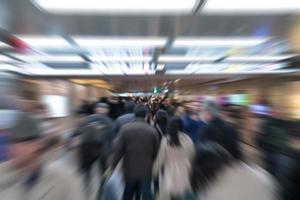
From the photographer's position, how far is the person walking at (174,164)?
3.53 m

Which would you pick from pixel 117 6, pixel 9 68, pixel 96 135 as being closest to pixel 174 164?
pixel 96 135

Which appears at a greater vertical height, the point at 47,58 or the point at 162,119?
the point at 47,58

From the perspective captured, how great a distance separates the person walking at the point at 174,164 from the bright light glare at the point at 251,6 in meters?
1.61

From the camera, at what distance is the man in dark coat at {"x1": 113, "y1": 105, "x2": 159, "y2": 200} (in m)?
3.06

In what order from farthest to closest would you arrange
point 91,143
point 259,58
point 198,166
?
1. point 259,58
2. point 91,143
3. point 198,166

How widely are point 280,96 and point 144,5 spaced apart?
21.8 feet

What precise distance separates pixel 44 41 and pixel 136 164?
1.73 meters

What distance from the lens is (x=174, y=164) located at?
517cm

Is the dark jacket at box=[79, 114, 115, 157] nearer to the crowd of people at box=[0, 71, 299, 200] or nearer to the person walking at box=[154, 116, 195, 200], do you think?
the crowd of people at box=[0, 71, 299, 200]

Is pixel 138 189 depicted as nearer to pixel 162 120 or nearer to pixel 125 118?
pixel 125 118

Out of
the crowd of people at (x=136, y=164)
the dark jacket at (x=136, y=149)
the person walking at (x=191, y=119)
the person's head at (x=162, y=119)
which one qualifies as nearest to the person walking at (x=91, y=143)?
the crowd of people at (x=136, y=164)

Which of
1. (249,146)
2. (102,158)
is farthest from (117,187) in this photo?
(249,146)

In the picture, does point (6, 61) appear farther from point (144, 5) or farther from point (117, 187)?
point (144, 5)

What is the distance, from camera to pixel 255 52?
4.02 m
